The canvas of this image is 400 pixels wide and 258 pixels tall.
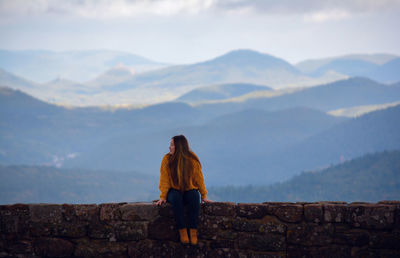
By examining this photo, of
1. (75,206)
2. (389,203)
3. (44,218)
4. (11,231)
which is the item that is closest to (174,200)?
Answer: (75,206)

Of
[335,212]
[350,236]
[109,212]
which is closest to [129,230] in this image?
[109,212]

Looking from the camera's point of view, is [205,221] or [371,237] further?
[205,221]

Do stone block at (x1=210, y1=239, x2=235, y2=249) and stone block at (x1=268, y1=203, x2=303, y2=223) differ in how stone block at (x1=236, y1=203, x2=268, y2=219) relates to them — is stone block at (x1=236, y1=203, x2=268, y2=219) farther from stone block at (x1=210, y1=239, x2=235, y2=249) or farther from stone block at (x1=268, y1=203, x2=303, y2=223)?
stone block at (x1=210, y1=239, x2=235, y2=249)

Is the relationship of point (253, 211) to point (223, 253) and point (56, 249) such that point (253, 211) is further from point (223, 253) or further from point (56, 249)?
point (56, 249)

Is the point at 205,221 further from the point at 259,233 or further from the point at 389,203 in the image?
the point at 389,203

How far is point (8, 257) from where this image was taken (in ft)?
25.0

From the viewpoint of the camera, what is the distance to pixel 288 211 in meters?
7.45

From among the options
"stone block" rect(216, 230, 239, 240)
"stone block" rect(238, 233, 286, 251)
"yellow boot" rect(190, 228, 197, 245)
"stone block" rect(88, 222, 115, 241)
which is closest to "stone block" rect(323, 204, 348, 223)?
"stone block" rect(238, 233, 286, 251)

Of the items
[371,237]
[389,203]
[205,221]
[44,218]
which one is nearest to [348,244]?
[371,237]

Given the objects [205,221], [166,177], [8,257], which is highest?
[166,177]

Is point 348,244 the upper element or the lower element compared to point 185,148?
lower

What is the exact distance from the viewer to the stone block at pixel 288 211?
742 cm

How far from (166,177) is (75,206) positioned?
61.0 inches

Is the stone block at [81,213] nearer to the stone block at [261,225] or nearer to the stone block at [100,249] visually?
the stone block at [100,249]
